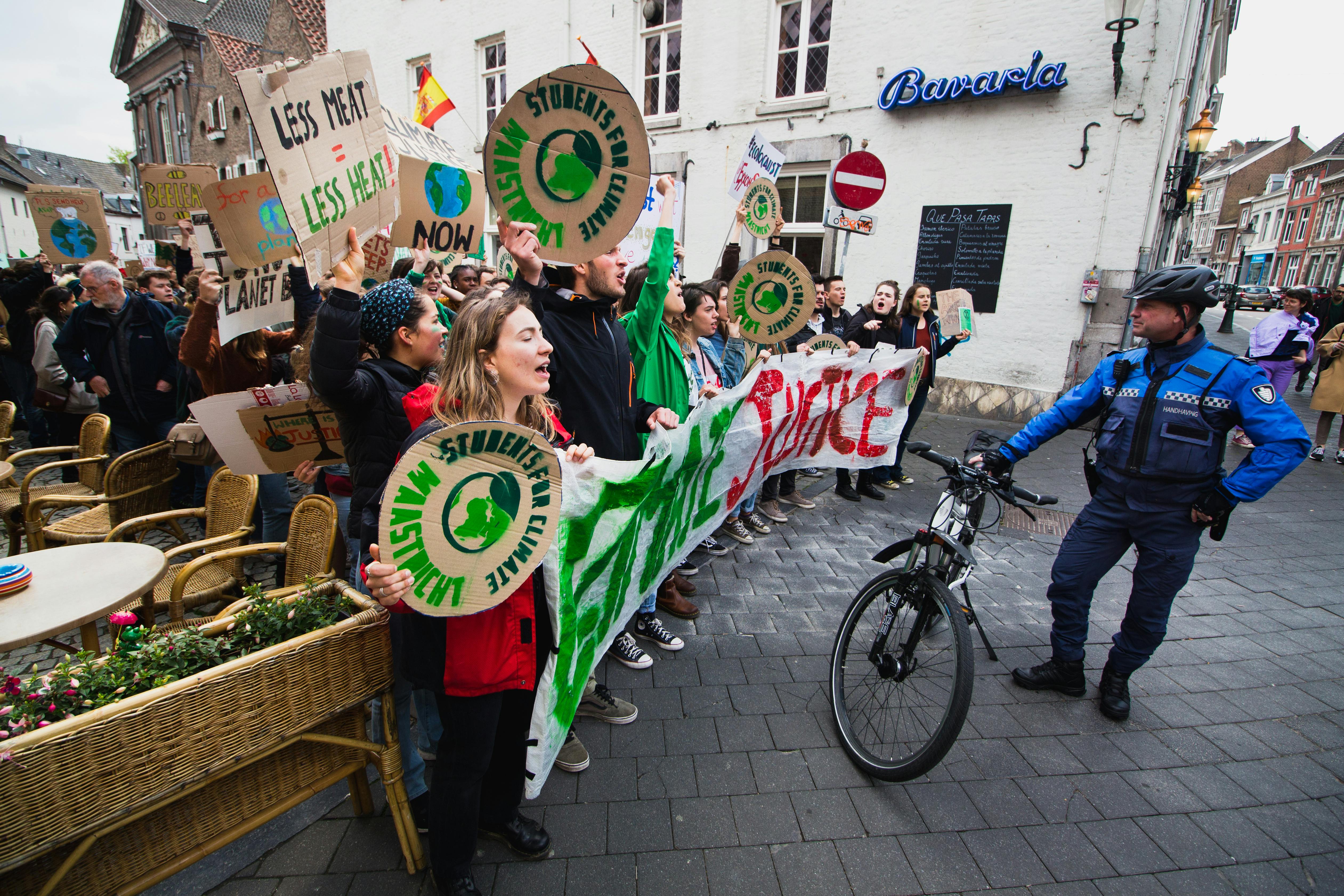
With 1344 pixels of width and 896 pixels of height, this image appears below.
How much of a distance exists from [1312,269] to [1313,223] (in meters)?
3.63

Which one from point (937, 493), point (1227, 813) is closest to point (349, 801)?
point (1227, 813)

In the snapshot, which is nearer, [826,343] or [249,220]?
[249,220]

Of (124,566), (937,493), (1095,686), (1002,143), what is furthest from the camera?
(1002,143)

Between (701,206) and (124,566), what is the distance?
35.7ft

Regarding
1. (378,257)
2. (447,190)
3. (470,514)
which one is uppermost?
(447,190)

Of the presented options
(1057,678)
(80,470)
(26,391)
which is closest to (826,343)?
(1057,678)

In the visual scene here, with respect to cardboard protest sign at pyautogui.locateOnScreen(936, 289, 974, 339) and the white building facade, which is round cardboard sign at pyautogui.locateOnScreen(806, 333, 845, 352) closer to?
cardboard protest sign at pyautogui.locateOnScreen(936, 289, 974, 339)

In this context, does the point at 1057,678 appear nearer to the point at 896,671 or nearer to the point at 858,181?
the point at 896,671

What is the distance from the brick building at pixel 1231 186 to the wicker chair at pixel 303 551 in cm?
7699

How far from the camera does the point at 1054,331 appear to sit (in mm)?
9086

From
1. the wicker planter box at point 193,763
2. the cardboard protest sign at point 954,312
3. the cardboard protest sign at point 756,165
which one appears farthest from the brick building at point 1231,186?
the wicker planter box at point 193,763

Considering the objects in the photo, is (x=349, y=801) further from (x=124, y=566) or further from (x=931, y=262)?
(x=931, y=262)

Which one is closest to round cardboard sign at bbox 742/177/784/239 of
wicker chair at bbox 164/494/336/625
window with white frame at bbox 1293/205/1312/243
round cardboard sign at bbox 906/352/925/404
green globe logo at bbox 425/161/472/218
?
round cardboard sign at bbox 906/352/925/404

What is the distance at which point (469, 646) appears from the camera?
70.4 inches
